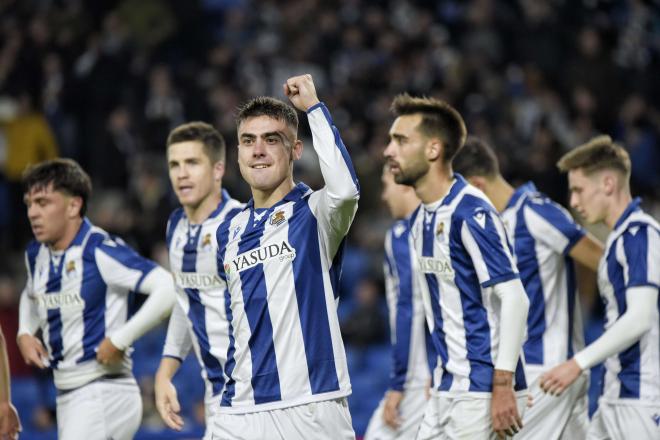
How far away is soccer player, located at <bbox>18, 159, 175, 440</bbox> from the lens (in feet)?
20.2

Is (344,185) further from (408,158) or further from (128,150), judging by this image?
(128,150)

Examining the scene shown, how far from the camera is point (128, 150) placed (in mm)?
13133

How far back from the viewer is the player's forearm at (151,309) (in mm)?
6055

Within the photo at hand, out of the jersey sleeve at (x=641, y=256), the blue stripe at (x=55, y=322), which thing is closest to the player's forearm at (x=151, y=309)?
the blue stripe at (x=55, y=322)

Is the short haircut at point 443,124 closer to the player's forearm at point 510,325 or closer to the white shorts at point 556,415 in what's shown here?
the player's forearm at point 510,325

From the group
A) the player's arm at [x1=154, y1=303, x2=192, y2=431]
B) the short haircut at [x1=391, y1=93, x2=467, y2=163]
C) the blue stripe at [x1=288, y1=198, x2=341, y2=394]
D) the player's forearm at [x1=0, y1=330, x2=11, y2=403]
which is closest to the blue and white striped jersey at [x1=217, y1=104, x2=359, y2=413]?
the blue stripe at [x1=288, y1=198, x2=341, y2=394]

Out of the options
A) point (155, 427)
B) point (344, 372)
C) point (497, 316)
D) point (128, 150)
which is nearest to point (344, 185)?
point (344, 372)

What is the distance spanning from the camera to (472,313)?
507 cm

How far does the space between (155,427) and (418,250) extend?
573 cm

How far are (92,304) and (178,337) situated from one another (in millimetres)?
610

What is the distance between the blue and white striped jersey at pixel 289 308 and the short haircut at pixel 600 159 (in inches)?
80.7

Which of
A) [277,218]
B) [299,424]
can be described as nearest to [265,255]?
[277,218]

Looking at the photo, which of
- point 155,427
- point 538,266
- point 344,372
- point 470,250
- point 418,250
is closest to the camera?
point 344,372

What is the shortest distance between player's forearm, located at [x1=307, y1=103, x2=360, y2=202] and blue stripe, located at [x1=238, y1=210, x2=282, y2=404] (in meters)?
0.53
